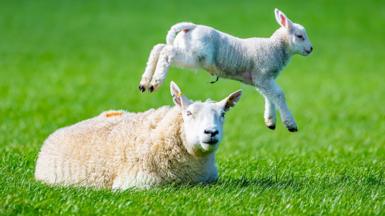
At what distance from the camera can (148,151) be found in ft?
27.1

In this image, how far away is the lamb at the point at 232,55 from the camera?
7504 mm

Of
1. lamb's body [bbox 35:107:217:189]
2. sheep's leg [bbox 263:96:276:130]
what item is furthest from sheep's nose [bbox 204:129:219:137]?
sheep's leg [bbox 263:96:276:130]

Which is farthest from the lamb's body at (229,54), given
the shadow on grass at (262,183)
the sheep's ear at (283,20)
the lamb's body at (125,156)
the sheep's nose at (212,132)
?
the shadow on grass at (262,183)

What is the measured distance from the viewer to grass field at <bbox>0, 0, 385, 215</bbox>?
24.7 ft

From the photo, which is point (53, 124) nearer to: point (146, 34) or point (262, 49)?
point (262, 49)

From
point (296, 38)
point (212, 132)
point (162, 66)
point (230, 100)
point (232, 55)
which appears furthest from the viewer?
point (230, 100)

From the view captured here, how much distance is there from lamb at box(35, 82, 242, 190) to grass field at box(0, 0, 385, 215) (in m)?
0.25

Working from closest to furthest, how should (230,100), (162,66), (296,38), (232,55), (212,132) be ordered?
1. (162,66)
2. (212,132)
3. (232,55)
4. (296,38)
5. (230,100)

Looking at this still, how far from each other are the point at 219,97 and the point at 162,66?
51.1 feet

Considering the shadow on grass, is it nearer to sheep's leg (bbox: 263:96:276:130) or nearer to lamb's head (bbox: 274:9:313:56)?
sheep's leg (bbox: 263:96:276:130)

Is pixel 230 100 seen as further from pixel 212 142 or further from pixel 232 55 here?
pixel 212 142

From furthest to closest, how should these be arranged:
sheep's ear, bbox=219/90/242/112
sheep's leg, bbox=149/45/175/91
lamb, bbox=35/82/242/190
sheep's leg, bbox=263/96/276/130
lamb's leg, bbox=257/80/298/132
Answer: sheep's leg, bbox=263/96/276/130 → sheep's ear, bbox=219/90/242/112 → lamb, bbox=35/82/242/190 → lamb's leg, bbox=257/80/298/132 → sheep's leg, bbox=149/45/175/91

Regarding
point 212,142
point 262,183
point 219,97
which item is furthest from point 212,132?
point 219,97

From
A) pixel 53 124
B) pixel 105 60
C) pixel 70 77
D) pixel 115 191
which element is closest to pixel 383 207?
pixel 115 191
